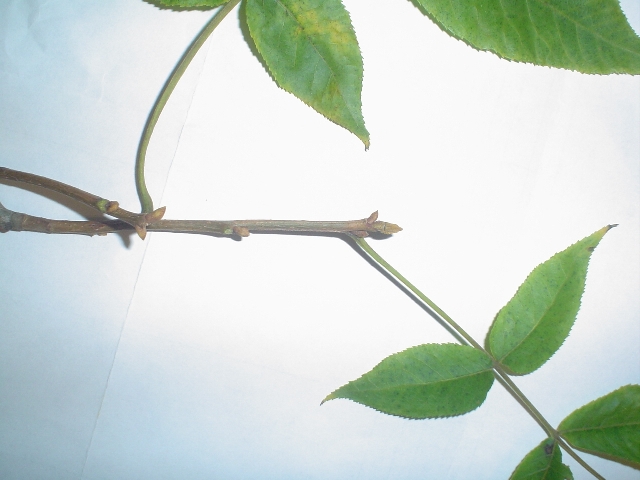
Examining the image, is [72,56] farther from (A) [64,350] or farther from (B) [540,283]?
(B) [540,283]

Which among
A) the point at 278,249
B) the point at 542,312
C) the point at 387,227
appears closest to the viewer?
the point at 387,227

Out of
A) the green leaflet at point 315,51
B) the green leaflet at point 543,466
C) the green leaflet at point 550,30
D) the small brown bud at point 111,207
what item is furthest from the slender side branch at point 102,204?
the green leaflet at point 543,466

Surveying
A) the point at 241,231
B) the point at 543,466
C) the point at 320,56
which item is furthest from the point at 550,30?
the point at 543,466

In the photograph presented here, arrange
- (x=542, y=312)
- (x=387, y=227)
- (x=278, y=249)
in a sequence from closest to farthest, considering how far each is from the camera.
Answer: (x=387, y=227) < (x=542, y=312) < (x=278, y=249)

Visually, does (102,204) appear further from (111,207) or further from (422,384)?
(422,384)

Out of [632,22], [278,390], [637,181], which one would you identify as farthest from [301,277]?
[632,22]

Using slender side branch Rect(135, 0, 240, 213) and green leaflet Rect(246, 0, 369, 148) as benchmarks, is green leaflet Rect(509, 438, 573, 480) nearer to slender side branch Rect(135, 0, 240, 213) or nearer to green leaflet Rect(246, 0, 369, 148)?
green leaflet Rect(246, 0, 369, 148)

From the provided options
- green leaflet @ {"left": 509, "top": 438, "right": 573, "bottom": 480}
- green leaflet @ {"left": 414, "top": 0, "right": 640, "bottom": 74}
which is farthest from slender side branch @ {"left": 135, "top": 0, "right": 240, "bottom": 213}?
green leaflet @ {"left": 509, "top": 438, "right": 573, "bottom": 480}
